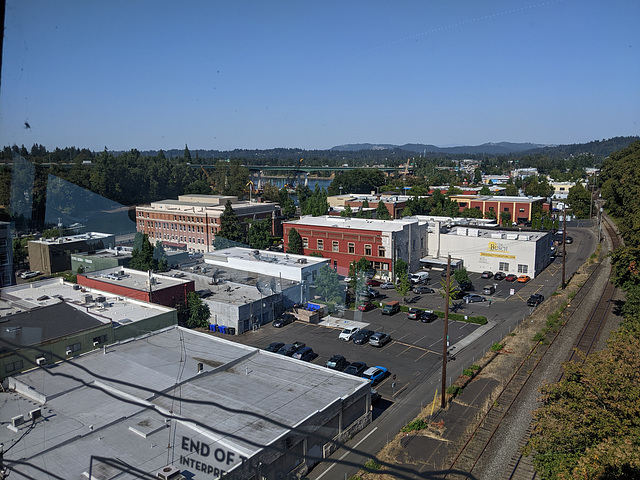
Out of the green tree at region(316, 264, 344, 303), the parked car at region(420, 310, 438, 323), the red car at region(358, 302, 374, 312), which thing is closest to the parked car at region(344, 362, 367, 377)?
the parked car at region(420, 310, 438, 323)

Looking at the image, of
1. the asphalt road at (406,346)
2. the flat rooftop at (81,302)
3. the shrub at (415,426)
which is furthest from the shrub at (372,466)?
the flat rooftop at (81,302)

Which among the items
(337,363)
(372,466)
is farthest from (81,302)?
(372,466)

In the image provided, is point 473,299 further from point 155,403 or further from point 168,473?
point 168,473

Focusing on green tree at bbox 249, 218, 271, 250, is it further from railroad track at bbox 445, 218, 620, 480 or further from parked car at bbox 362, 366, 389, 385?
railroad track at bbox 445, 218, 620, 480

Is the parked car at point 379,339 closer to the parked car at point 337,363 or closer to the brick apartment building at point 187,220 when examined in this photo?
the parked car at point 337,363

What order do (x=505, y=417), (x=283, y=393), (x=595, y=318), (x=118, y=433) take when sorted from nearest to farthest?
(x=118, y=433), (x=283, y=393), (x=505, y=417), (x=595, y=318)

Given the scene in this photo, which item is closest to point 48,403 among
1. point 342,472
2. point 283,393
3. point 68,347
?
point 68,347

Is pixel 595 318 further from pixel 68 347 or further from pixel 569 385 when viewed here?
pixel 68 347

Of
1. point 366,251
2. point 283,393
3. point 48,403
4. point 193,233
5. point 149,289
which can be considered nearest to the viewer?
point 48,403
